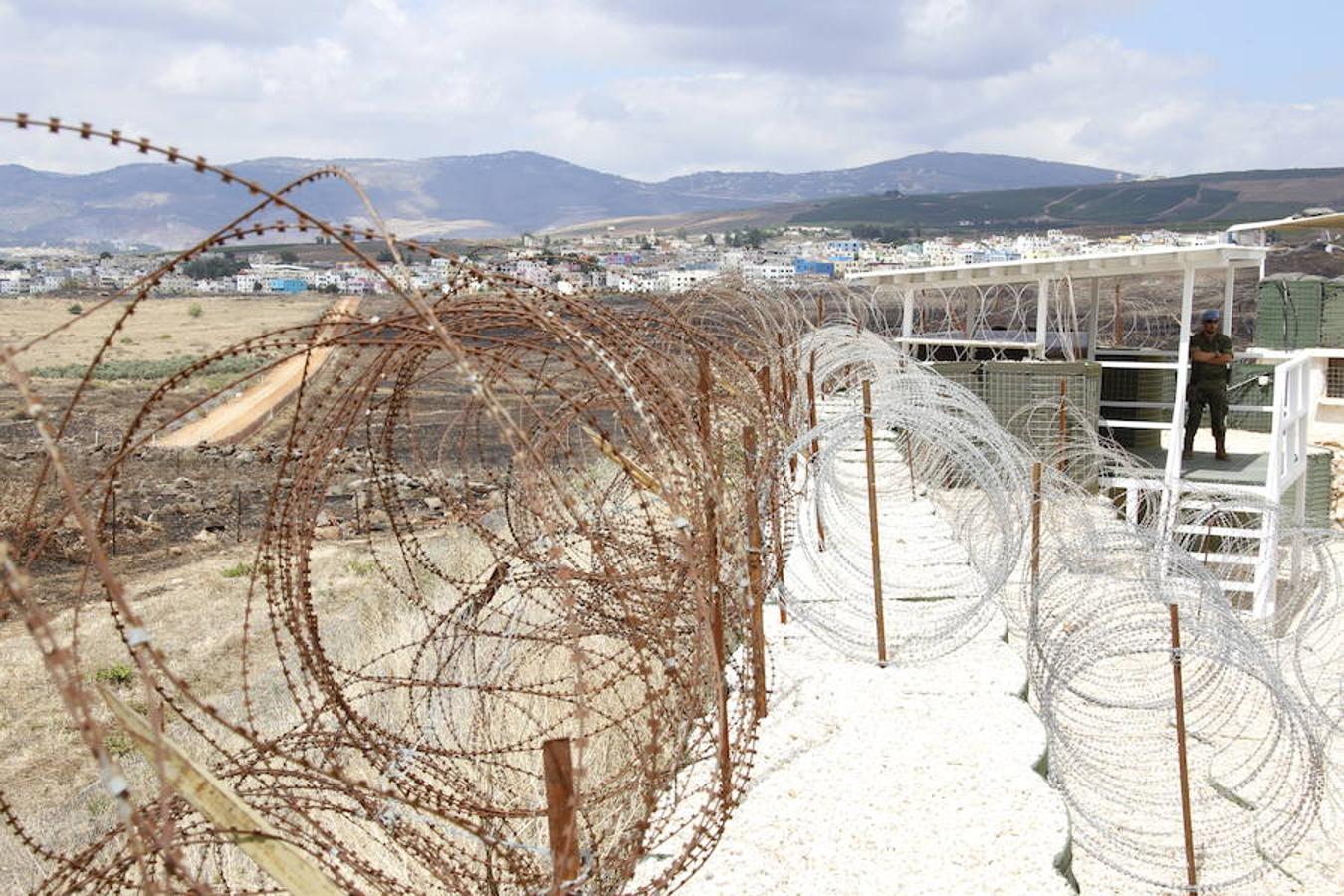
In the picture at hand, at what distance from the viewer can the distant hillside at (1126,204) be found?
142 meters

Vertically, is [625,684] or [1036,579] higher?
[1036,579]

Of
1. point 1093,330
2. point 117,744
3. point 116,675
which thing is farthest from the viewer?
point 1093,330

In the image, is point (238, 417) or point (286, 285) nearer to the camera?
point (238, 417)

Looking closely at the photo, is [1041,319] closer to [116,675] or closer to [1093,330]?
[1093,330]

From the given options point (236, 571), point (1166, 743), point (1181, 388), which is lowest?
point (236, 571)

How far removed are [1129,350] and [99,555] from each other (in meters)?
15.8

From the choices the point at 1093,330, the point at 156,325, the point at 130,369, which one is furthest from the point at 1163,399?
the point at 156,325

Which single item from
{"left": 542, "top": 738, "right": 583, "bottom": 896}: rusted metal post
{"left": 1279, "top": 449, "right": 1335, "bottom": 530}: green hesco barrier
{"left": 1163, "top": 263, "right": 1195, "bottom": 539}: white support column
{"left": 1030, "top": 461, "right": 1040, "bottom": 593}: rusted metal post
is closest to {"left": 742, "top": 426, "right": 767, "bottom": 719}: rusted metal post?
{"left": 1030, "top": 461, "right": 1040, "bottom": 593}: rusted metal post

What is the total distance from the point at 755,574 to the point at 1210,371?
8798 mm

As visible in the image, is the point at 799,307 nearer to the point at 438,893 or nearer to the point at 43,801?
the point at 43,801

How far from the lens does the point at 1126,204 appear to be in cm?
15762

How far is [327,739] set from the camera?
146 inches

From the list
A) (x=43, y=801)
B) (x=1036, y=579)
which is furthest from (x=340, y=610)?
(x=1036, y=579)

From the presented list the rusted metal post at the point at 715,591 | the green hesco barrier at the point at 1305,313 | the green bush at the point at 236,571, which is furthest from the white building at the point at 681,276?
the rusted metal post at the point at 715,591
